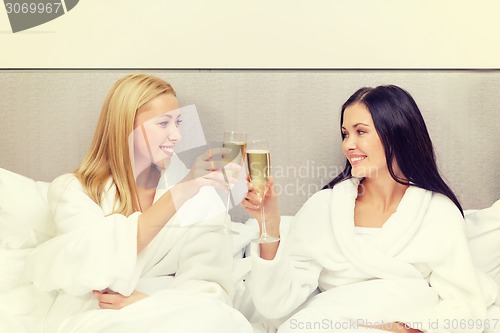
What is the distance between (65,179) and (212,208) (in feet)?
1.39

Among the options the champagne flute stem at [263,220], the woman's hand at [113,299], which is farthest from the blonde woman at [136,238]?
the champagne flute stem at [263,220]

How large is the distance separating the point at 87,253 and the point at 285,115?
2.88 feet

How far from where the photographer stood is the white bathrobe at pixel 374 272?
4.60 feet

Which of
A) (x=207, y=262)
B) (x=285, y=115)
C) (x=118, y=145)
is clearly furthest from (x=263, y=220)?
(x=285, y=115)

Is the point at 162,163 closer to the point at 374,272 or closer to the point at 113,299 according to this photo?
the point at 113,299

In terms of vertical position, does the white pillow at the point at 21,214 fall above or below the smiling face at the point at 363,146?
below

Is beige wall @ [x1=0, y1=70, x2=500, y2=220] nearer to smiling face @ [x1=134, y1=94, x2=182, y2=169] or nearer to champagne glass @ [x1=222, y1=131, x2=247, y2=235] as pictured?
smiling face @ [x1=134, y1=94, x2=182, y2=169]

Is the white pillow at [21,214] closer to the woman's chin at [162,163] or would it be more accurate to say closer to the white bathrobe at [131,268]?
the white bathrobe at [131,268]

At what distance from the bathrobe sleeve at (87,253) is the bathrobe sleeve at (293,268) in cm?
32

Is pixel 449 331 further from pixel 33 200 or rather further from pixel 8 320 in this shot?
pixel 33 200

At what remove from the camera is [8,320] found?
143 centimetres

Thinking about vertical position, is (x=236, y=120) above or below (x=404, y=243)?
above

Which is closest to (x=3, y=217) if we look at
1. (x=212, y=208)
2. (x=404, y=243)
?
(x=212, y=208)

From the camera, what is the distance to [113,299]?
1.38 meters
